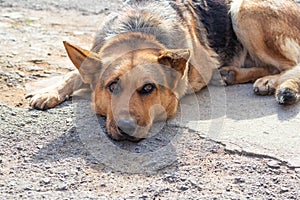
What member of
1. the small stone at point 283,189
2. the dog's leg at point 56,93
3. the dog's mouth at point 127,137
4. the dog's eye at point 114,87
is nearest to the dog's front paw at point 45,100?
the dog's leg at point 56,93

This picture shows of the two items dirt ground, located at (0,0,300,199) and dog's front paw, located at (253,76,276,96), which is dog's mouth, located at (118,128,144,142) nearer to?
dirt ground, located at (0,0,300,199)

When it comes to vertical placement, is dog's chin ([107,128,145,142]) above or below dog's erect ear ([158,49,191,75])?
below

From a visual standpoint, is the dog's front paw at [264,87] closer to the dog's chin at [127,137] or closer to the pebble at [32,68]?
the dog's chin at [127,137]

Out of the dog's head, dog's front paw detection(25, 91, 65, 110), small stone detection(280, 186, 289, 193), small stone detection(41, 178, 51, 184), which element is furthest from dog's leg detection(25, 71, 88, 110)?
small stone detection(280, 186, 289, 193)

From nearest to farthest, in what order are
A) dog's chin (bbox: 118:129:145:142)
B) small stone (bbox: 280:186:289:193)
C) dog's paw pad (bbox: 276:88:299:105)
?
small stone (bbox: 280:186:289:193) → dog's chin (bbox: 118:129:145:142) → dog's paw pad (bbox: 276:88:299:105)

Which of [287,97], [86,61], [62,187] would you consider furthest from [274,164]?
[86,61]

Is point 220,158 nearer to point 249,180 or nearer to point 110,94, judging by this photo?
point 249,180

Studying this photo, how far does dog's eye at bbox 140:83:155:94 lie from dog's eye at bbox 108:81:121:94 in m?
0.19

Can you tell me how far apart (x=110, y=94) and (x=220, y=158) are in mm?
1069

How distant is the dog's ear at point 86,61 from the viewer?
188 inches

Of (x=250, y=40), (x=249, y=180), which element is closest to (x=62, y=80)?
(x=250, y=40)

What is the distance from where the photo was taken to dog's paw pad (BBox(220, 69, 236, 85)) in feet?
19.1

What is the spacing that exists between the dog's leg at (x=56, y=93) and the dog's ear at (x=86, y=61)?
399 mm

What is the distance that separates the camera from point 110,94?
15.5 feet
